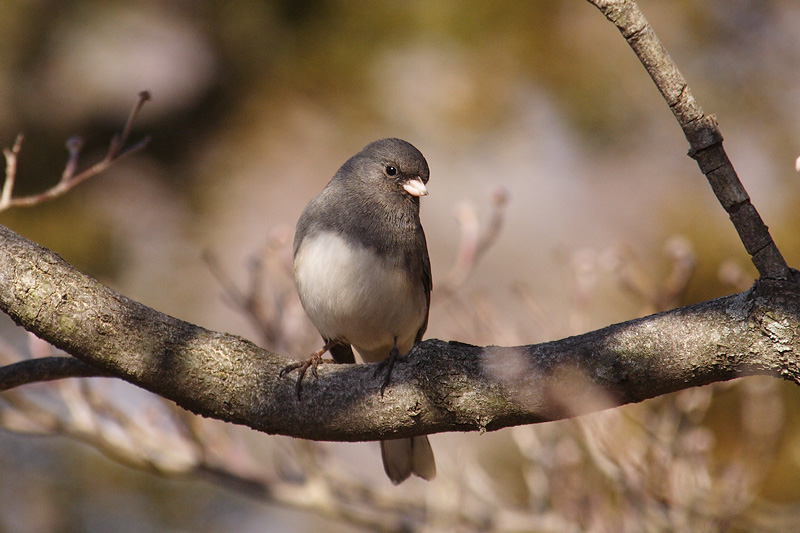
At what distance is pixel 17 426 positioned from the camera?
6.93ft

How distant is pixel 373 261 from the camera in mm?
2113

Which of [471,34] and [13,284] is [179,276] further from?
[13,284]

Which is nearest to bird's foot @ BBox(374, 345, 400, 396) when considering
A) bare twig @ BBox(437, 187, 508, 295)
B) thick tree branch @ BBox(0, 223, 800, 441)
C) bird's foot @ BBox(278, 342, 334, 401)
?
thick tree branch @ BBox(0, 223, 800, 441)

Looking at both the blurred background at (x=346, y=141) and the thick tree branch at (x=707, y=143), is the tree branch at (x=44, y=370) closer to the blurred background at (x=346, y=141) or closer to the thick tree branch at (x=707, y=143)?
the thick tree branch at (x=707, y=143)

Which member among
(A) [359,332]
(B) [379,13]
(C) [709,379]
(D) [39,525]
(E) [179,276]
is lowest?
(D) [39,525]

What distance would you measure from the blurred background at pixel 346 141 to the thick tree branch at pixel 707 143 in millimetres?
2099

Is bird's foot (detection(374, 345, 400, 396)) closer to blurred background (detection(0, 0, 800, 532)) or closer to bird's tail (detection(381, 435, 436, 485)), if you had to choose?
bird's tail (detection(381, 435, 436, 485))

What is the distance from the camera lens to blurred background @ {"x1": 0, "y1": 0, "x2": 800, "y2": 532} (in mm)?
3674

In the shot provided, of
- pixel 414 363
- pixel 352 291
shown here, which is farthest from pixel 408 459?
pixel 414 363

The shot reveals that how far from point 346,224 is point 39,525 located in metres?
2.64

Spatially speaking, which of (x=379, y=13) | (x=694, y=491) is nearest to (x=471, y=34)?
(x=379, y=13)

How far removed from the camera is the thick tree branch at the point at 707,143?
1.17 metres

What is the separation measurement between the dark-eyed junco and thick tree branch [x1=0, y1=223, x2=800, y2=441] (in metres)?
0.60

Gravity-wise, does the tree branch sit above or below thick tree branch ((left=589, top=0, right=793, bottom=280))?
below
